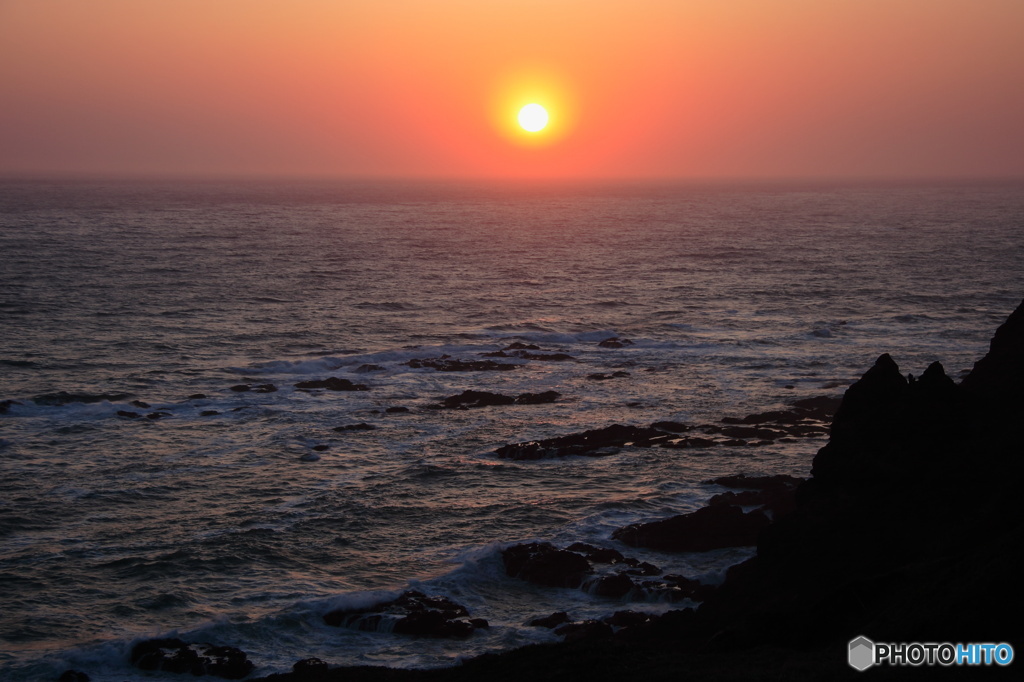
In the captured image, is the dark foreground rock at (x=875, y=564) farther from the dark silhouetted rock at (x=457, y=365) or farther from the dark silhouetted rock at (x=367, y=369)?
the dark silhouetted rock at (x=367, y=369)

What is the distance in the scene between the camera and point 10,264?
88.6 meters

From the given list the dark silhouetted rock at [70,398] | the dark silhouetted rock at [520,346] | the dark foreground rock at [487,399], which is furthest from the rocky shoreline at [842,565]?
the dark silhouetted rock at [520,346]

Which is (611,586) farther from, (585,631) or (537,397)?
(537,397)

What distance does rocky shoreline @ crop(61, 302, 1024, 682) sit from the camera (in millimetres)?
16516

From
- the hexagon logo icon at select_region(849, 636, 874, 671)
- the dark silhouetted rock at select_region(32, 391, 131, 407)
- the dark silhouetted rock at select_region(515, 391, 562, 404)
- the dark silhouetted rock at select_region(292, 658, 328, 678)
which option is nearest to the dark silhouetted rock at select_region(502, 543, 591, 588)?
the dark silhouetted rock at select_region(292, 658, 328, 678)

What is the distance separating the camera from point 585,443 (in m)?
37.2

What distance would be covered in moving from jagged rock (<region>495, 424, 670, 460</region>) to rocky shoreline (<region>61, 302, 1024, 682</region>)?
27.2ft

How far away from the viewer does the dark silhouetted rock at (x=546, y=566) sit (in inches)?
1006

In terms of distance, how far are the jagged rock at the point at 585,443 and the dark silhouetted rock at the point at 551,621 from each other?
1272 cm

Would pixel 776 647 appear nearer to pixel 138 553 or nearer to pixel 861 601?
pixel 861 601

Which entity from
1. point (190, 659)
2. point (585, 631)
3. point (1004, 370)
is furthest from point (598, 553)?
point (1004, 370)

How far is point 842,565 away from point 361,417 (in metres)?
24.6

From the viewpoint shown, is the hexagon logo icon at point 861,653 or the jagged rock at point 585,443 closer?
the hexagon logo icon at point 861,653

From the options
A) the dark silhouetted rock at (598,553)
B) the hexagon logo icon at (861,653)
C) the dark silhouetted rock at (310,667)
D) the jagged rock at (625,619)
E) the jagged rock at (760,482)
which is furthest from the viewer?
the jagged rock at (760,482)
